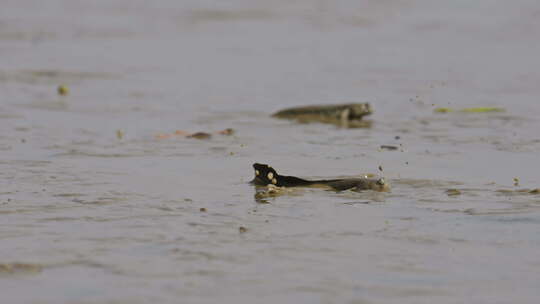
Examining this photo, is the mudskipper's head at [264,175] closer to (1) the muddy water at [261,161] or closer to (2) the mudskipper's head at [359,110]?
(1) the muddy water at [261,161]

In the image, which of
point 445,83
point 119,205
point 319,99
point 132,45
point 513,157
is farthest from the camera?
point 132,45

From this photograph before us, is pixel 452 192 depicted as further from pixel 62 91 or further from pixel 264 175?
pixel 62 91

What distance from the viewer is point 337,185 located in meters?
7.90

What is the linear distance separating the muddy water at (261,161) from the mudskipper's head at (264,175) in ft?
0.65

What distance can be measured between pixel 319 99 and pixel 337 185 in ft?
20.3

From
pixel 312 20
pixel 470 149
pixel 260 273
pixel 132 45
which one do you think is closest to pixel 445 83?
pixel 470 149

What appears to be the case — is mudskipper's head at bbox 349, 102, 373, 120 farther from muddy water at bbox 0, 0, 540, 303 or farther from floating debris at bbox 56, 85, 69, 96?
floating debris at bbox 56, 85, 69, 96

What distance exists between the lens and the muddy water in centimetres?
546

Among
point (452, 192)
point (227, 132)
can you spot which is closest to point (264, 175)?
point (452, 192)

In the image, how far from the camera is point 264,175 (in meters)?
8.04

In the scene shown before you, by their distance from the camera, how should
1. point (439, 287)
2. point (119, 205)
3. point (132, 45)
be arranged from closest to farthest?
1. point (439, 287)
2. point (119, 205)
3. point (132, 45)

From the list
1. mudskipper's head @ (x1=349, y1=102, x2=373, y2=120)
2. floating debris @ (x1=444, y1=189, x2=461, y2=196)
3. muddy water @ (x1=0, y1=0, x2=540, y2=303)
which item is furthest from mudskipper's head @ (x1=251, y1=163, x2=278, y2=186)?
mudskipper's head @ (x1=349, y1=102, x2=373, y2=120)

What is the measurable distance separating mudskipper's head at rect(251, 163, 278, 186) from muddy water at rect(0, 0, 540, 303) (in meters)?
0.20

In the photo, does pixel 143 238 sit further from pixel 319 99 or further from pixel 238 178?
pixel 319 99
